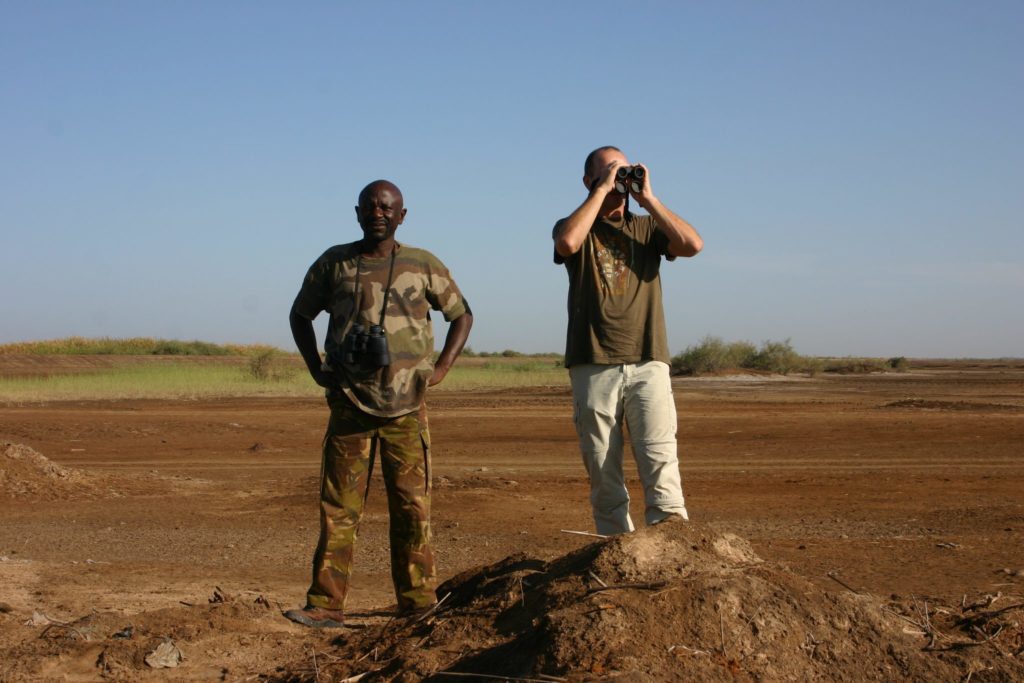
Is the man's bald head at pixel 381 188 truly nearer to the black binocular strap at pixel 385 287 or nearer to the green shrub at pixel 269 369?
the black binocular strap at pixel 385 287

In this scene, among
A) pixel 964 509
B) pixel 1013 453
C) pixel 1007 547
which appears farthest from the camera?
pixel 1013 453

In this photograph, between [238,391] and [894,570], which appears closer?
[894,570]

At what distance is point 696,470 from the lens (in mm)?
12695

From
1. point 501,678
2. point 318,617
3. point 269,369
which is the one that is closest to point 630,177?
point 501,678

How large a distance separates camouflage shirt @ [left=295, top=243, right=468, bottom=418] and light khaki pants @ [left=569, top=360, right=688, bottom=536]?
0.80 metres

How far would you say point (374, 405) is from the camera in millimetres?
5008

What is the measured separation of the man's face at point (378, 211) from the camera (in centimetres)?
507

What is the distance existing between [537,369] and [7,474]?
122 ft

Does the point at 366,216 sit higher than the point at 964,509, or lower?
higher

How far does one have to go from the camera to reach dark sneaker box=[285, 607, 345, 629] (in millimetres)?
5039

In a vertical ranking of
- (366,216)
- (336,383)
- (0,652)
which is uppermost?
(366,216)

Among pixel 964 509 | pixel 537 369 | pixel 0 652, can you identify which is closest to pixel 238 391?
pixel 537 369

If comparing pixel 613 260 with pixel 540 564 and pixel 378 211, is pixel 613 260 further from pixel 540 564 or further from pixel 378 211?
pixel 540 564

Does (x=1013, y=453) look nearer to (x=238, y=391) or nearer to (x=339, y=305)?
(x=339, y=305)
